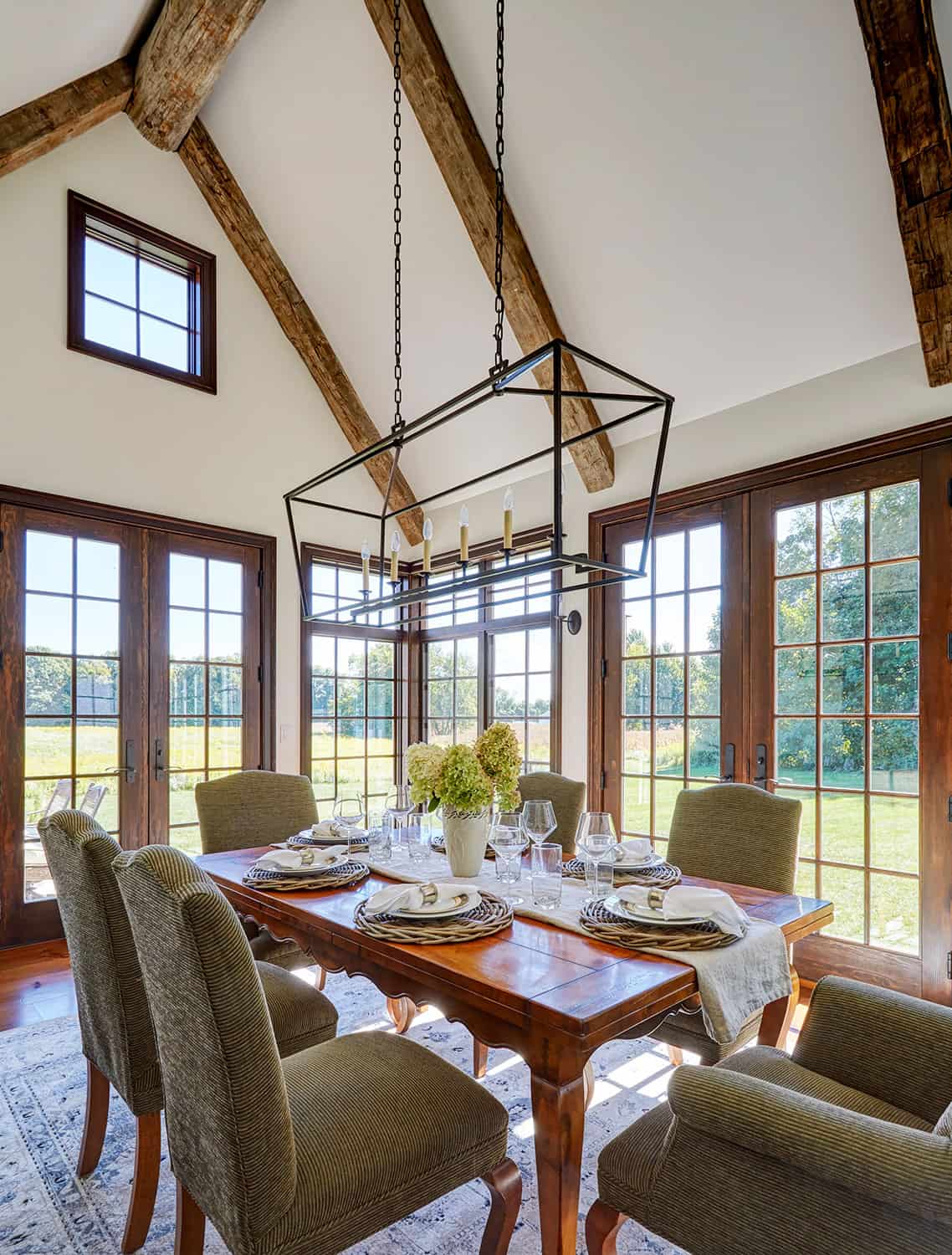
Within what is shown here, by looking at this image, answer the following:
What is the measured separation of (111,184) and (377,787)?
399 cm

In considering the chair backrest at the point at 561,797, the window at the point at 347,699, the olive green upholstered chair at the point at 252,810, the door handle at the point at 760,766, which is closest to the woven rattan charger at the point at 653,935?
the chair backrest at the point at 561,797

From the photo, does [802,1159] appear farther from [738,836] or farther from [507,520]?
[507,520]

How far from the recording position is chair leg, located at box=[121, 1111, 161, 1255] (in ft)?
5.50

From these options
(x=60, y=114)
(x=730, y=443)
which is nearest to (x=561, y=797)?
(x=730, y=443)

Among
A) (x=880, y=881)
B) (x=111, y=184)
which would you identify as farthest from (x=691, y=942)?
(x=111, y=184)

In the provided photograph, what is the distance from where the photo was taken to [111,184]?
4.18m

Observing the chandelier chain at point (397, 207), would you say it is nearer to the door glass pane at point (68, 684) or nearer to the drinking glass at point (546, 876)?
the drinking glass at point (546, 876)

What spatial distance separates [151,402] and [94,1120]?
3567mm

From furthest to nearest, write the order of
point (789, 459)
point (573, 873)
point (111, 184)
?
point (111, 184) → point (789, 459) → point (573, 873)

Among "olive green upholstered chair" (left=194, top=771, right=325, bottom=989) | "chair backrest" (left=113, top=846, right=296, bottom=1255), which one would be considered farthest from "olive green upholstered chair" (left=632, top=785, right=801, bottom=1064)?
"olive green upholstered chair" (left=194, top=771, right=325, bottom=989)

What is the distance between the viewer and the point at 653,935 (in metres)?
1.64

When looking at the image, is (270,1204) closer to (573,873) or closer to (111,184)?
(573,873)

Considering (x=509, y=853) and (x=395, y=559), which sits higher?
(x=395, y=559)

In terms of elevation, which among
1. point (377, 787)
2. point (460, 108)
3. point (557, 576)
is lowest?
point (377, 787)
